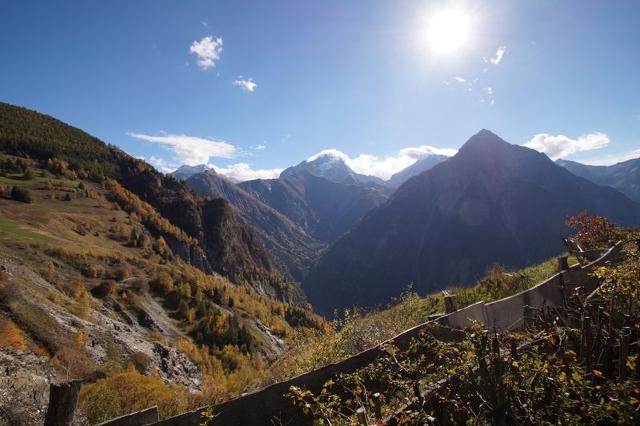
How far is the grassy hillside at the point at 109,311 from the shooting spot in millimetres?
17550

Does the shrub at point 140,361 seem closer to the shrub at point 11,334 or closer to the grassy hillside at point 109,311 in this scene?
the grassy hillside at point 109,311

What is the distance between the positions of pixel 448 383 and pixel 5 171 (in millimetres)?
168595

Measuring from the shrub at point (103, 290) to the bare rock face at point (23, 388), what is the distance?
168 ft

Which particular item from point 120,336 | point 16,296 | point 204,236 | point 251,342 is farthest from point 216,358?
point 204,236

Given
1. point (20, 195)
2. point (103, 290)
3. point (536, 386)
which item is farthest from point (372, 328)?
point (20, 195)

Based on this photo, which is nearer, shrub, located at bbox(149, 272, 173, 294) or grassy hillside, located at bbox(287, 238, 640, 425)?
grassy hillside, located at bbox(287, 238, 640, 425)

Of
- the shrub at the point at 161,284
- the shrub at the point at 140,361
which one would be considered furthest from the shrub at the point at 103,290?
the shrub at the point at 140,361

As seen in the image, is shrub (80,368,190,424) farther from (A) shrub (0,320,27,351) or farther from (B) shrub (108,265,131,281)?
(B) shrub (108,265,131,281)

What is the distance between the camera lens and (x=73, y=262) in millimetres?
62250

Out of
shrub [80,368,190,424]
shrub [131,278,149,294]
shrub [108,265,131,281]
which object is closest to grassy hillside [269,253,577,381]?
shrub [80,368,190,424]

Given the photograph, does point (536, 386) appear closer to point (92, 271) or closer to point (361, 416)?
point (361, 416)

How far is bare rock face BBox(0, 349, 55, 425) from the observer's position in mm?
9102

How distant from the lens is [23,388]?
32.1 feet

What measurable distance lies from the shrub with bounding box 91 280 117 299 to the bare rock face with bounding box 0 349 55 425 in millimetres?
51333
